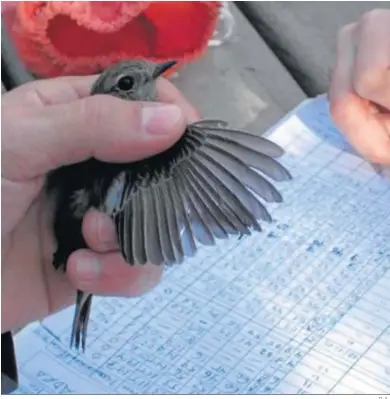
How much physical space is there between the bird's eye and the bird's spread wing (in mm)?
102

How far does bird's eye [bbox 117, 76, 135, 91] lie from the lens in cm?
95

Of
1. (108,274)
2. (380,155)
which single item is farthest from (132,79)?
(380,155)

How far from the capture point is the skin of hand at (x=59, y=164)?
3.05ft

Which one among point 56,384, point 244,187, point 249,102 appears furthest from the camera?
point 249,102

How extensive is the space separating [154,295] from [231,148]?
1.07ft

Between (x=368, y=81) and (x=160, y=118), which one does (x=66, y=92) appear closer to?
(x=160, y=118)

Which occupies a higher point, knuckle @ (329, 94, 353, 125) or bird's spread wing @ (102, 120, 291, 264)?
bird's spread wing @ (102, 120, 291, 264)

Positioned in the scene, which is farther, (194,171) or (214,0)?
(214,0)

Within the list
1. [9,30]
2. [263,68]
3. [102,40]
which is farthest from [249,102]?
[9,30]

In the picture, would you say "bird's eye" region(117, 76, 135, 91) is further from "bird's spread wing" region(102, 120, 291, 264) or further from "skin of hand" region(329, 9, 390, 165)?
"skin of hand" region(329, 9, 390, 165)

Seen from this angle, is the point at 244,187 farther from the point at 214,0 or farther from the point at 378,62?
the point at 214,0

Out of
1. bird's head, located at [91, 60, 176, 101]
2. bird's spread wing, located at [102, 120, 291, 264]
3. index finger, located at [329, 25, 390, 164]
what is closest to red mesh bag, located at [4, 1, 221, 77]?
index finger, located at [329, 25, 390, 164]

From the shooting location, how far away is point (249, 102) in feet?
4.58

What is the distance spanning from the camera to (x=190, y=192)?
0.87 metres
